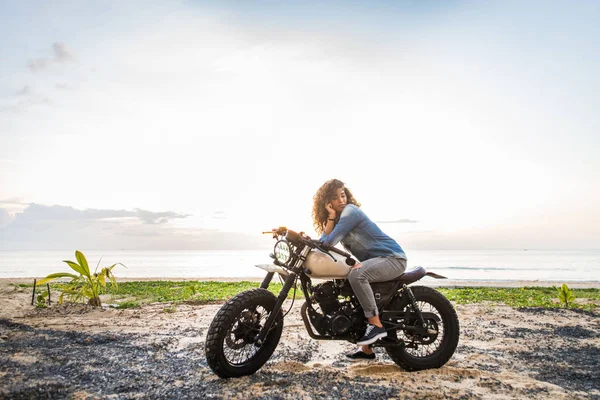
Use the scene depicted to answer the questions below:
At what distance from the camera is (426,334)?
477cm

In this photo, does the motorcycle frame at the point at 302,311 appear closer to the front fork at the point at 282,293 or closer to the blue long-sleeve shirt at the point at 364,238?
the front fork at the point at 282,293

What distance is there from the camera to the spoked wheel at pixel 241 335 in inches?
156

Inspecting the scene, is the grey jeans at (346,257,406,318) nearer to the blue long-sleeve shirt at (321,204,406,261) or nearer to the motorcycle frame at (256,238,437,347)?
the blue long-sleeve shirt at (321,204,406,261)

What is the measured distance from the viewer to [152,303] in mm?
→ 10633

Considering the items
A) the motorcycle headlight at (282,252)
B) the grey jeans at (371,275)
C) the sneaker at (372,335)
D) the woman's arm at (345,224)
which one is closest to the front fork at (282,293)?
the motorcycle headlight at (282,252)

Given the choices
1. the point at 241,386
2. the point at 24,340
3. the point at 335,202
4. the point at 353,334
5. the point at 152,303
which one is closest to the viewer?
the point at 241,386

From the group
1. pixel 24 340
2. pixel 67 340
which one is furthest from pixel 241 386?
pixel 24 340

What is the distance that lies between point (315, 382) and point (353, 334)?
0.72 m

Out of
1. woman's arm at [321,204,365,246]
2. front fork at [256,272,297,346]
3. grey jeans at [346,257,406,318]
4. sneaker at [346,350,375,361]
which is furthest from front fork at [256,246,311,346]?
sneaker at [346,350,375,361]

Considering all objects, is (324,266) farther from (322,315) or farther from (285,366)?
(285,366)

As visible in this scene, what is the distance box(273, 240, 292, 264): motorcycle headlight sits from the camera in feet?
14.5

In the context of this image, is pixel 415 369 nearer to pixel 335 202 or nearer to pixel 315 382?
pixel 315 382

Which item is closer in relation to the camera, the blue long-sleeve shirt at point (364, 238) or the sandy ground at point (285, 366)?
the sandy ground at point (285, 366)

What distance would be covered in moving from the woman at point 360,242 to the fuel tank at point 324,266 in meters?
0.11
